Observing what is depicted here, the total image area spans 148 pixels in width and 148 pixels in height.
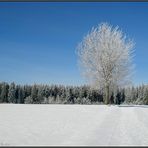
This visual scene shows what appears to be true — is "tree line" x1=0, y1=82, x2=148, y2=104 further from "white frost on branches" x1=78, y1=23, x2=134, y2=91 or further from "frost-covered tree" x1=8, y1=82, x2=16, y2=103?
"white frost on branches" x1=78, y1=23, x2=134, y2=91

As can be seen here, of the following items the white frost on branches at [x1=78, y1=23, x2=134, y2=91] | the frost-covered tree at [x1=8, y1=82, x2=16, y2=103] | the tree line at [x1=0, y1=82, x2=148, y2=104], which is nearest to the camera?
the white frost on branches at [x1=78, y1=23, x2=134, y2=91]

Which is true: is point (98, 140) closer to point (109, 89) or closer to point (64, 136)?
point (64, 136)

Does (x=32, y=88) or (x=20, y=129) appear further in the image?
(x=32, y=88)

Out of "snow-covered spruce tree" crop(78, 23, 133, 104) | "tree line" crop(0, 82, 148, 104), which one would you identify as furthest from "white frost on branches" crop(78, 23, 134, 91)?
"tree line" crop(0, 82, 148, 104)

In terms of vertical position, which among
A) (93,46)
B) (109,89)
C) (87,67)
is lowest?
(109,89)

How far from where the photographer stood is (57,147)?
7.05 meters

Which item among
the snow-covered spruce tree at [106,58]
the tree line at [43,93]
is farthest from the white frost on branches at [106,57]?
the tree line at [43,93]

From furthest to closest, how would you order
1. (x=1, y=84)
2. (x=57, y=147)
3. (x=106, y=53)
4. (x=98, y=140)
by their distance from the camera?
(x=1, y=84) < (x=106, y=53) < (x=98, y=140) < (x=57, y=147)

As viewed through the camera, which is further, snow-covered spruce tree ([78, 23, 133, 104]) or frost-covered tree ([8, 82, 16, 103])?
frost-covered tree ([8, 82, 16, 103])

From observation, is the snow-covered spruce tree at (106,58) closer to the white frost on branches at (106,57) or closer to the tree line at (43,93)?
the white frost on branches at (106,57)

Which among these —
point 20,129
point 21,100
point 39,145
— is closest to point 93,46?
point 20,129

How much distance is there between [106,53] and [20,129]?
2148cm

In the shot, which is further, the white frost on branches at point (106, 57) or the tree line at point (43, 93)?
the tree line at point (43, 93)

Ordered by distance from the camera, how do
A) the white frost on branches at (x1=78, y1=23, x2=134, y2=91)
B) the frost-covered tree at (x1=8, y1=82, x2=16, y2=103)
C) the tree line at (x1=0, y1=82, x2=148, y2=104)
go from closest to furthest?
the white frost on branches at (x1=78, y1=23, x2=134, y2=91), the tree line at (x1=0, y1=82, x2=148, y2=104), the frost-covered tree at (x1=8, y1=82, x2=16, y2=103)
